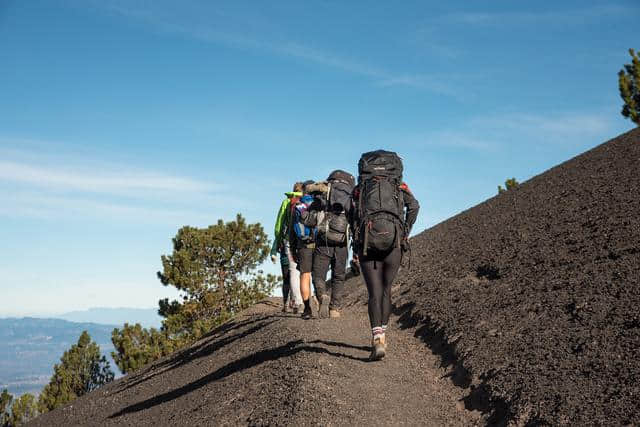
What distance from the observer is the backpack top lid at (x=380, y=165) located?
26.5 ft

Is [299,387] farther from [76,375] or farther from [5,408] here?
[5,408]

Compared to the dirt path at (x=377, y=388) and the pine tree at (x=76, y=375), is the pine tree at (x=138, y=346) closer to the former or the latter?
the pine tree at (x=76, y=375)

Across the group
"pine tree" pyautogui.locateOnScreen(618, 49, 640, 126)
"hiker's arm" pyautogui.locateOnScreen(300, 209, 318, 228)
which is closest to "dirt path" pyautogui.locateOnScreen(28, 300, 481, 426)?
"hiker's arm" pyautogui.locateOnScreen(300, 209, 318, 228)

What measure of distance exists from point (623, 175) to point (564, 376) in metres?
10.5

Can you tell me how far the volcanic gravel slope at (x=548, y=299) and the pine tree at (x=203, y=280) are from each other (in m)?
16.6

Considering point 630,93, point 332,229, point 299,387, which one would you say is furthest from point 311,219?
point 630,93

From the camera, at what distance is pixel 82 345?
3862 cm

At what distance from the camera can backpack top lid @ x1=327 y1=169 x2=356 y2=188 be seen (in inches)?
384

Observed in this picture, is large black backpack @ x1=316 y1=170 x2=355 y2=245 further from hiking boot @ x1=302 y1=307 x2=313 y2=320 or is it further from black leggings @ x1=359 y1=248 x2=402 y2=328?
hiking boot @ x1=302 y1=307 x2=313 y2=320

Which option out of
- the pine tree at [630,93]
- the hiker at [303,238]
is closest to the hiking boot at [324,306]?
the hiker at [303,238]

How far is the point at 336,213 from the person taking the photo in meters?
9.70

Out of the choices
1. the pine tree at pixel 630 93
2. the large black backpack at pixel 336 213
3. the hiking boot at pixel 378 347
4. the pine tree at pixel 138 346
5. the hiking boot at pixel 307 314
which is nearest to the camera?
the hiking boot at pixel 378 347

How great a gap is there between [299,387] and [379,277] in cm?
172

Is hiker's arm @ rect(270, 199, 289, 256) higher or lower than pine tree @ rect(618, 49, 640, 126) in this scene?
lower
